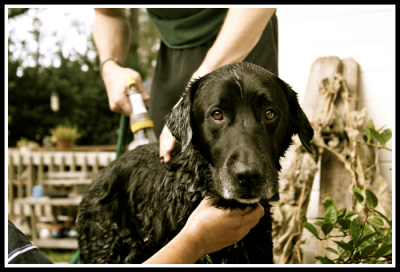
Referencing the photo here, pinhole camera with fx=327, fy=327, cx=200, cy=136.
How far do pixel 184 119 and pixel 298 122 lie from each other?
694 millimetres

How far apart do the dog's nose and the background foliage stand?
13.4 m

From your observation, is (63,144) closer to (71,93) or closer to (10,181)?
(10,181)

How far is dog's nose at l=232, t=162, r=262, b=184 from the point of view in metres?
1.54

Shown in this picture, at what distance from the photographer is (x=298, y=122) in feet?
6.53

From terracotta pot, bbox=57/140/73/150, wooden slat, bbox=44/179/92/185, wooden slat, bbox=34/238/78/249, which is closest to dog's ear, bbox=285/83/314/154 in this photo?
wooden slat, bbox=34/238/78/249

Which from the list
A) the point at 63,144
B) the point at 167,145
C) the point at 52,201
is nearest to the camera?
the point at 167,145

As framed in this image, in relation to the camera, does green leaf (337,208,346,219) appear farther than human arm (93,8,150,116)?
No

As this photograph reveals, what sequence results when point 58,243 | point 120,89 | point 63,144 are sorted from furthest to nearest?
point 63,144
point 58,243
point 120,89

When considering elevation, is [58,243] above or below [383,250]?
below

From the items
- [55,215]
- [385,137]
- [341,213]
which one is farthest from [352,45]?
[55,215]

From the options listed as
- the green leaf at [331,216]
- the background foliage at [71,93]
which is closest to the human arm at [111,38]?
the green leaf at [331,216]

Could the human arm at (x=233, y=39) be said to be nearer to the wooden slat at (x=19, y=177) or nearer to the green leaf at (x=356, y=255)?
the green leaf at (x=356, y=255)

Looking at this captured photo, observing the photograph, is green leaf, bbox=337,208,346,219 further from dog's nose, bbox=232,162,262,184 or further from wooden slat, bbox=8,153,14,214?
wooden slat, bbox=8,153,14,214

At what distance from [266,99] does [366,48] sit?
2.81 m
